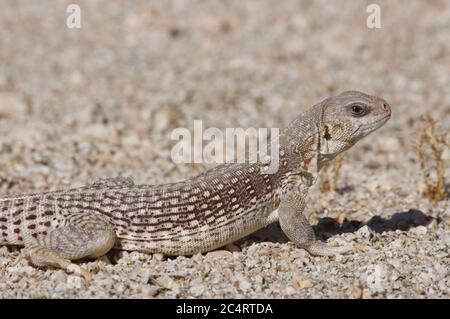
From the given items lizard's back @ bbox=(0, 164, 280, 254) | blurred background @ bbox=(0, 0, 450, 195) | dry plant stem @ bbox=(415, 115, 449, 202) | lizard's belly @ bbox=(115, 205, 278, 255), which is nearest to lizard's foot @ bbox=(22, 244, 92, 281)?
lizard's back @ bbox=(0, 164, 280, 254)

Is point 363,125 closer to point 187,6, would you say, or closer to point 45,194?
point 45,194

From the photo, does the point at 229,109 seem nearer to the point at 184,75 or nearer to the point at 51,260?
the point at 184,75

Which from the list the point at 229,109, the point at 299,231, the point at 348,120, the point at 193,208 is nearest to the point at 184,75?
the point at 229,109

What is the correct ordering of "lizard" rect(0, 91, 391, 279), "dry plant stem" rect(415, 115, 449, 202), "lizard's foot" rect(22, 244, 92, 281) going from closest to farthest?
"lizard's foot" rect(22, 244, 92, 281) → "lizard" rect(0, 91, 391, 279) → "dry plant stem" rect(415, 115, 449, 202)

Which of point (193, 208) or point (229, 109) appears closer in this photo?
point (193, 208)

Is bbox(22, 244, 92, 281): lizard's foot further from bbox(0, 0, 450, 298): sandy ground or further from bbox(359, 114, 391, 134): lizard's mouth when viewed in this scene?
bbox(359, 114, 391, 134): lizard's mouth
